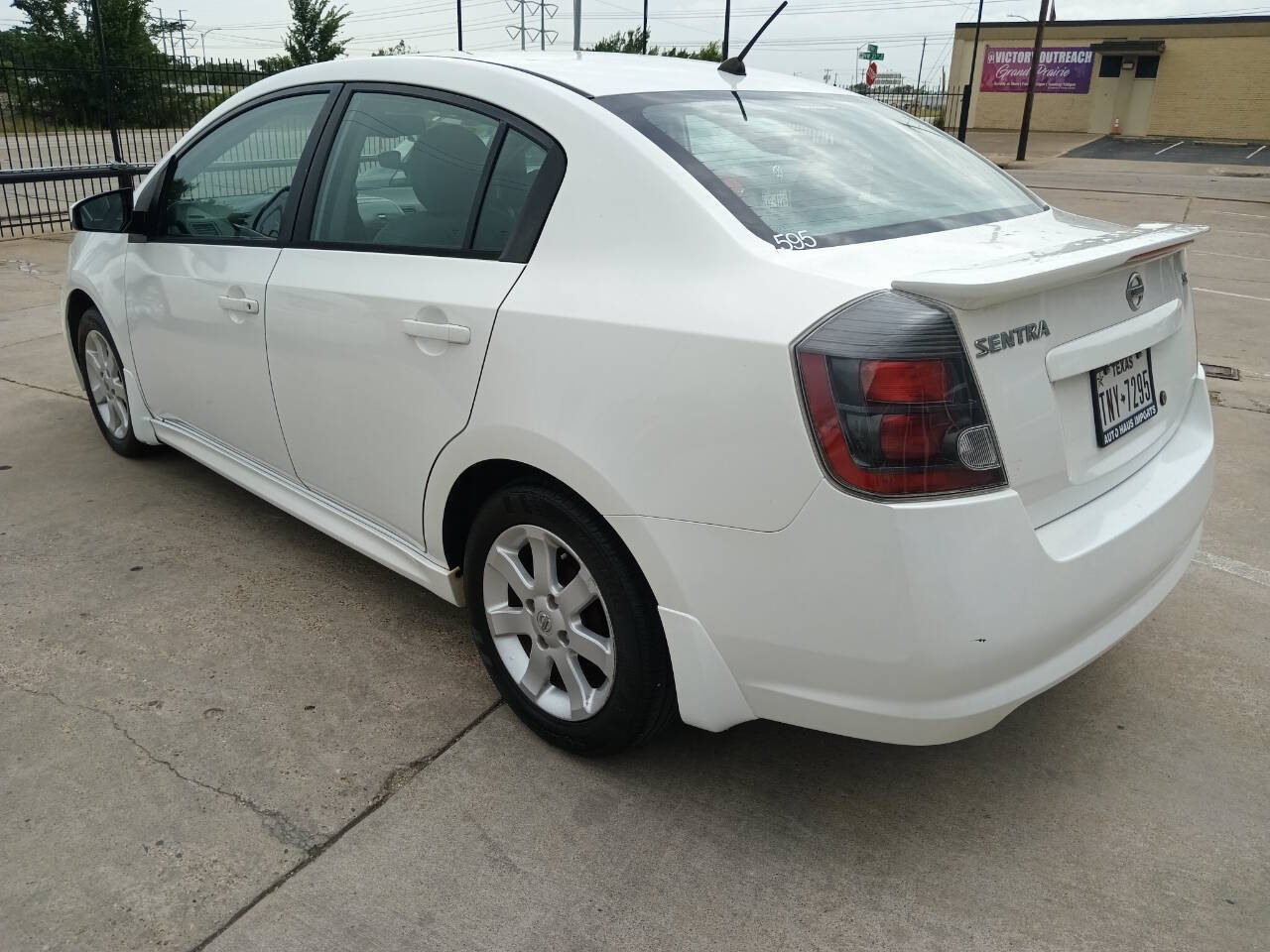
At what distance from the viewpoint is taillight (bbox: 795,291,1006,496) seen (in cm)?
181

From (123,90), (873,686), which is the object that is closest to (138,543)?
(873,686)

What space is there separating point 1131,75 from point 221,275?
44758 millimetres

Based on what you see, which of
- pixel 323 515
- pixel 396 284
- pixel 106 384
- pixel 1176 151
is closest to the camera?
pixel 396 284

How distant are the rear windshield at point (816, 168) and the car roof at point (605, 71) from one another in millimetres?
76

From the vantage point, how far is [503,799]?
2.41m

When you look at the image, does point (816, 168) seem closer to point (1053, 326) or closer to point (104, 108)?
point (1053, 326)

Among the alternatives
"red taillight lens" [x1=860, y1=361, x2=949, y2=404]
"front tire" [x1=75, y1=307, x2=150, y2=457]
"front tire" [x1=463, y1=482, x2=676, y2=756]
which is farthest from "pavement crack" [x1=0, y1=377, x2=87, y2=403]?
"red taillight lens" [x1=860, y1=361, x2=949, y2=404]

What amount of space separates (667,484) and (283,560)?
81.8 inches

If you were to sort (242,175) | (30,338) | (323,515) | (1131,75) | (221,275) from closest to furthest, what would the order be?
1. (323,515)
2. (221,275)
3. (242,175)
4. (30,338)
5. (1131,75)

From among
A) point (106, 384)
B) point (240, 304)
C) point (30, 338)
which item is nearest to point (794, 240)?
point (240, 304)

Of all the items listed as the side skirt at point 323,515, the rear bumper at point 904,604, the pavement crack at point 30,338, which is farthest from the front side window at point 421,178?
the pavement crack at point 30,338

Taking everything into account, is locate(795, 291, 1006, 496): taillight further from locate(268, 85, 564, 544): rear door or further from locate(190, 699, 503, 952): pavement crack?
locate(190, 699, 503, 952): pavement crack

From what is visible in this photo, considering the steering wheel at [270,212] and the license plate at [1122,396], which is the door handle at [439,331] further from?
the license plate at [1122,396]

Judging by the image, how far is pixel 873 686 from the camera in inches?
76.4
